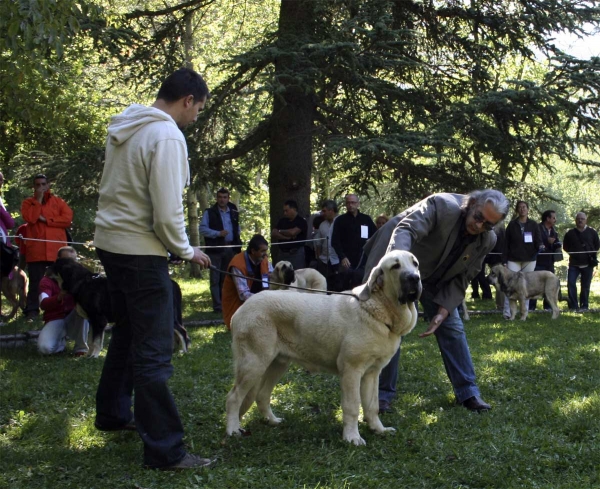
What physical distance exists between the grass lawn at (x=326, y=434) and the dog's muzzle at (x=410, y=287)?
3.22ft

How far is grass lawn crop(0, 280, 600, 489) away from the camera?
4.03 meters

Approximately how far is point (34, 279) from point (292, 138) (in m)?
5.42

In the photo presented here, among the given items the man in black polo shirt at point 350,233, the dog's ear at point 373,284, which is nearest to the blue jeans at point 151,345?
the dog's ear at point 373,284

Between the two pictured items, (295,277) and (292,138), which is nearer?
(295,277)

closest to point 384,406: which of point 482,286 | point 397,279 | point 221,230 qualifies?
point 397,279

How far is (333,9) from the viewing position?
12.8m

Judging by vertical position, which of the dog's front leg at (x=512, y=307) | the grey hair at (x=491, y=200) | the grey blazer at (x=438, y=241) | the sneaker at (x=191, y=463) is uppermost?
the grey hair at (x=491, y=200)

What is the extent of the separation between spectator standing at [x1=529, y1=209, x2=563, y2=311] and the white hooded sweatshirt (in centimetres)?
1098

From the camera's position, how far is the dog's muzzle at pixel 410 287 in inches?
181

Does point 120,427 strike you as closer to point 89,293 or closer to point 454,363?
point 454,363

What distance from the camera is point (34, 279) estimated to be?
10.7m

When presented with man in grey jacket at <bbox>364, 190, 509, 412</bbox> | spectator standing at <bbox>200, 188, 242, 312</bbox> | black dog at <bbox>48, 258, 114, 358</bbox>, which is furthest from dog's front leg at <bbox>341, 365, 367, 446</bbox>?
spectator standing at <bbox>200, 188, 242, 312</bbox>

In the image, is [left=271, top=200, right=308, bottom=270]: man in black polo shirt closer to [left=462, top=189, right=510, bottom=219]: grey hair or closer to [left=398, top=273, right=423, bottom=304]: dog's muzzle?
[left=462, top=189, right=510, bottom=219]: grey hair

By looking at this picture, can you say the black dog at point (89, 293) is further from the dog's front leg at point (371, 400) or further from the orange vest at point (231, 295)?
the dog's front leg at point (371, 400)
